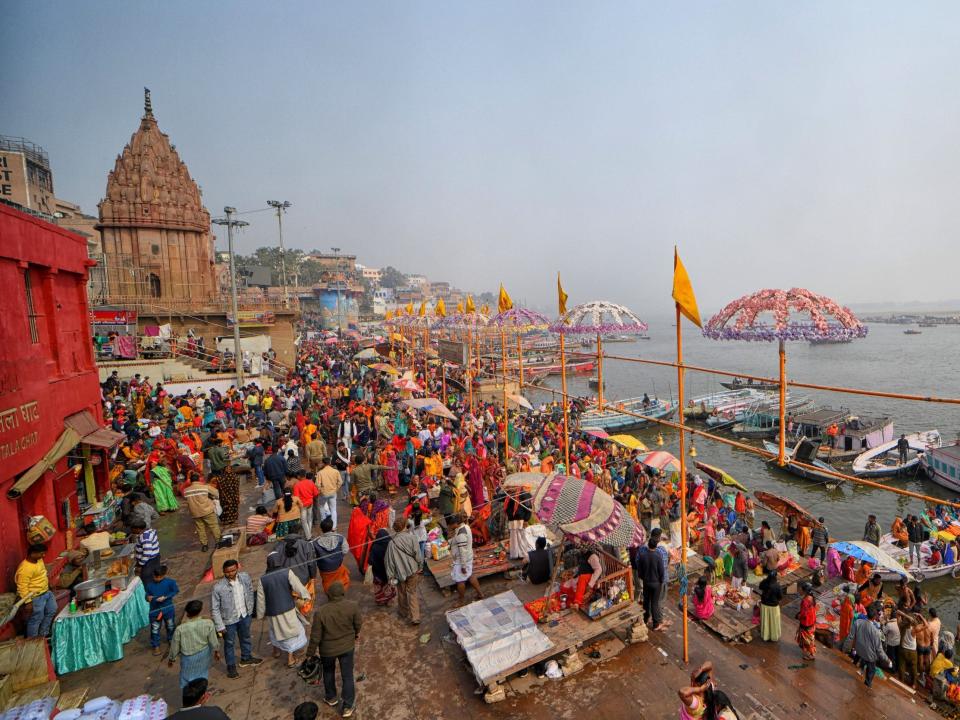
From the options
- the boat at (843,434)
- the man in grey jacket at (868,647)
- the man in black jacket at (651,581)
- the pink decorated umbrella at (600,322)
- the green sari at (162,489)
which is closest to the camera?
the man in grey jacket at (868,647)

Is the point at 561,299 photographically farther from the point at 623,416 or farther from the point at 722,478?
the point at 623,416

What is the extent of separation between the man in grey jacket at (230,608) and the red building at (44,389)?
330 centimetres

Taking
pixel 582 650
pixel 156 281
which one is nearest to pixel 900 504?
pixel 582 650

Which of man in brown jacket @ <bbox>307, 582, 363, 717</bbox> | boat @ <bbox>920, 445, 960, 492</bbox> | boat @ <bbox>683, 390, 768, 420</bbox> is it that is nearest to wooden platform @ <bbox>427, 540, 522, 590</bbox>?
man in brown jacket @ <bbox>307, 582, 363, 717</bbox>

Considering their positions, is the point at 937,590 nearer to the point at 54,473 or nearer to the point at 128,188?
the point at 54,473

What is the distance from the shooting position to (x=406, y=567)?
6.80 metres

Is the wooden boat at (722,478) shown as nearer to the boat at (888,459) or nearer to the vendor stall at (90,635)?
the boat at (888,459)

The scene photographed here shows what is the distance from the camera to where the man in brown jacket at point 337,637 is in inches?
206

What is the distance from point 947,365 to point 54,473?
365 ft

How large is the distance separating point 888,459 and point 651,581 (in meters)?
25.5

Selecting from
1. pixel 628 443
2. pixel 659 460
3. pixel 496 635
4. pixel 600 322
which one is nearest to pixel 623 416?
pixel 628 443

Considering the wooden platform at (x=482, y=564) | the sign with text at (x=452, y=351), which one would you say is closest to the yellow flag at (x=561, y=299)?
the wooden platform at (x=482, y=564)

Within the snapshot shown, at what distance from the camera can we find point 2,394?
6.97 metres

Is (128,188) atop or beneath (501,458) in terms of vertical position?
atop
